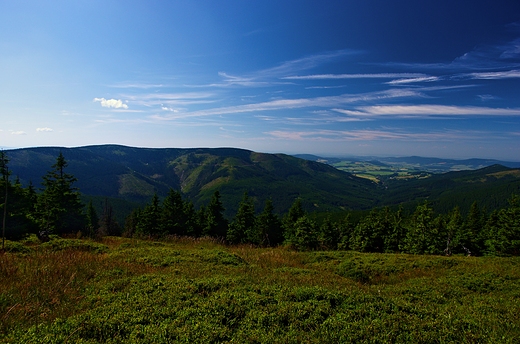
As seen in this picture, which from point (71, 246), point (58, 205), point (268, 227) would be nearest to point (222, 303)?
point (71, 246)

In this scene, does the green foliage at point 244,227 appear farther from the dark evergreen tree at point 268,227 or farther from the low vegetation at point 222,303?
the low vegetation at point 222,303

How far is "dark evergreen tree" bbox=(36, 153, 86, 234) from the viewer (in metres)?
30.6

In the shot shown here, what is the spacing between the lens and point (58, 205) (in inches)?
1234

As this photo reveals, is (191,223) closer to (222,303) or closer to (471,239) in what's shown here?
(222,303)

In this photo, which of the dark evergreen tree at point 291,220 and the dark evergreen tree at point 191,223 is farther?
the dark evergreen tree at point 291,220

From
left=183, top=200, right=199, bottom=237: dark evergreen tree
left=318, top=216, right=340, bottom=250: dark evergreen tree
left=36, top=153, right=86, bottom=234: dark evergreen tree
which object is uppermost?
left=36, top=153, right=86, bottom=234: dark evergreen tree

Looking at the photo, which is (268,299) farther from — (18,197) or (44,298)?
(18,197)

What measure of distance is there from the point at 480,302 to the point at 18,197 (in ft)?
138

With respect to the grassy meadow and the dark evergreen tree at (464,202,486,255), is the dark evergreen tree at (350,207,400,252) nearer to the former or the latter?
the dark evergreen tree at (464,202,486,255)

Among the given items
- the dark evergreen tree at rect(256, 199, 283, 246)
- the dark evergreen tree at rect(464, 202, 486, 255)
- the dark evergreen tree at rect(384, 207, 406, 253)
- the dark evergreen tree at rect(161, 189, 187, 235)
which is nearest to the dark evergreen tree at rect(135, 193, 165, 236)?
the dark evergreen tree at rect(161, 189, 187, 235)

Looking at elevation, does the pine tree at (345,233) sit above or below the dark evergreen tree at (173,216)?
below

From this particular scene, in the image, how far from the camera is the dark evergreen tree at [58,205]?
30.6 m

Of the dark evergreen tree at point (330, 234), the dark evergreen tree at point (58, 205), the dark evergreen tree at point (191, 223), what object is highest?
the dark evergreen tree at point (58, 205)

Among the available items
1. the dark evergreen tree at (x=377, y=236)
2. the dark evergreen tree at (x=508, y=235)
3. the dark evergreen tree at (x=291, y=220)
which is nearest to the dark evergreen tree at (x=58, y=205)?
the dark evergreen tree at (x=291, y=220)
